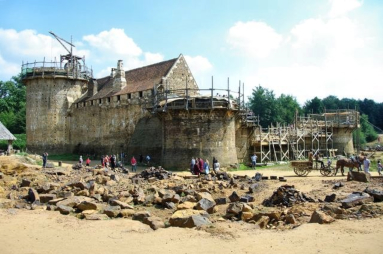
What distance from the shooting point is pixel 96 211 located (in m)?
12.1

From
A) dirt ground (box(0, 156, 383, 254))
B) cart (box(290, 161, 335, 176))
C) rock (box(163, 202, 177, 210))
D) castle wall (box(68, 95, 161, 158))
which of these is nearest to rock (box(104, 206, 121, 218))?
dirt ground (box(0, 156, 383, 254))

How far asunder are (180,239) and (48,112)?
32013 millimetres

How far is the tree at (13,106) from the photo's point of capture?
49.8 m

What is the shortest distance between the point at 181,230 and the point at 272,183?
8274mm

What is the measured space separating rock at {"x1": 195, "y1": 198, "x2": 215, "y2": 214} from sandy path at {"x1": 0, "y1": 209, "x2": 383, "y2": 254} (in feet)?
5.45

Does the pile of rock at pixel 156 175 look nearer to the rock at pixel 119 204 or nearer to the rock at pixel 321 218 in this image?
the rock at pixel 119 204

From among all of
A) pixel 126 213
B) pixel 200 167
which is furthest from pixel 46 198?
pixel 200 167

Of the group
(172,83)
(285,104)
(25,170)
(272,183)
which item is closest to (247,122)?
(172,83)

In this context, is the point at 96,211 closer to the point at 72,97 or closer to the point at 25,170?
the point at 25,170

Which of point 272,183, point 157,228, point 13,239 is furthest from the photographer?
point 272,183

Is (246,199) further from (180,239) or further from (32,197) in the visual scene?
(32,197)

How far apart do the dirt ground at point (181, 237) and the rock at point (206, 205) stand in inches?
56.9

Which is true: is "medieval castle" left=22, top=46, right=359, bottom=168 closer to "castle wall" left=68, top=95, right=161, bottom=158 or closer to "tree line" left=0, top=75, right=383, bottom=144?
"castle wall" left=68, top=95, right=161, bottom=158

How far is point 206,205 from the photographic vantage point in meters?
11.9
